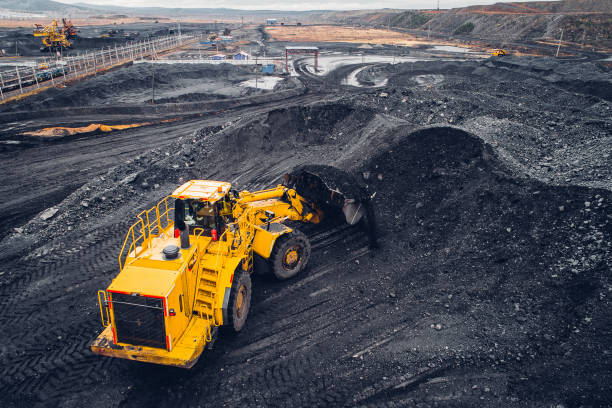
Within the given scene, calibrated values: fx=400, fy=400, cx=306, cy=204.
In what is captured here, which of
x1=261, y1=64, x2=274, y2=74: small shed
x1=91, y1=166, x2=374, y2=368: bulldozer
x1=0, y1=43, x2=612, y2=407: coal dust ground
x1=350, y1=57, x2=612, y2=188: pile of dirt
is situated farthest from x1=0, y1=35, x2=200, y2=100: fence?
x1=91, y1=166, x2=374, y2=368: bulldozer

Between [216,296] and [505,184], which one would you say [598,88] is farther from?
[216,296]

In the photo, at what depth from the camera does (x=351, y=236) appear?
11.1 m

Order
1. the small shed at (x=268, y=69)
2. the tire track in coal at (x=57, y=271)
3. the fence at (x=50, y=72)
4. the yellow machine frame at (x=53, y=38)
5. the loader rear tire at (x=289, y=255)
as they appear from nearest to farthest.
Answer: the tire track in coal at (x=57, y=271)
the loader rear tire at (x=289, y=255)
the fence at (x=50, y=72)
the small shed at (x=268, y=69)
the yellow machine frame at (x=53, y=38)

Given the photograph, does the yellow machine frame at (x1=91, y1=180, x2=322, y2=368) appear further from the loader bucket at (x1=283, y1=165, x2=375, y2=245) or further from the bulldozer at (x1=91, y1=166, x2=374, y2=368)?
the loader bucket at (x1=283, y1=165, x2=375, y2=245)

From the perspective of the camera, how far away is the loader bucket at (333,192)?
33.3 feet

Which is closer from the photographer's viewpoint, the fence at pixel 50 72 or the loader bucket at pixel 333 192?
the loader bucket at pixel 333 192

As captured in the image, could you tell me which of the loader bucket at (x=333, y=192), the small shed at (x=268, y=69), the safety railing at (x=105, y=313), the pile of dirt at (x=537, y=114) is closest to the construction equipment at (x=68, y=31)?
the small shed at (x=268, y=69)

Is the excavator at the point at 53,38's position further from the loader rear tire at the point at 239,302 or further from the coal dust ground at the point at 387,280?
the loader rear tire at the point at 239,302

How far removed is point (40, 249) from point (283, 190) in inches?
261

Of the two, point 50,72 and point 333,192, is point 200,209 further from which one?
point 50,72

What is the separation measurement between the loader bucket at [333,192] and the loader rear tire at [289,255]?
148 centimetres

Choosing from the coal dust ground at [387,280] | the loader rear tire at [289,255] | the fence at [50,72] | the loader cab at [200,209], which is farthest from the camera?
the fence at [50,72]

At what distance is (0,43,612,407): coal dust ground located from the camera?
21.3 feet

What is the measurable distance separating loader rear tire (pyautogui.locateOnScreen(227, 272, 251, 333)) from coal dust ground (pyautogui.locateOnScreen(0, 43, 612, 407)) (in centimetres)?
35
